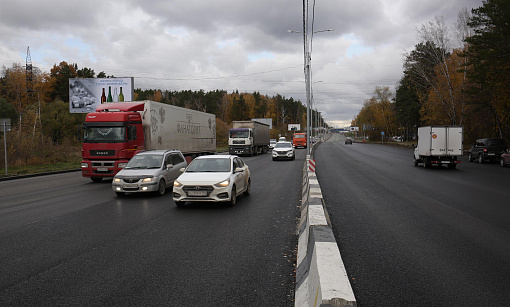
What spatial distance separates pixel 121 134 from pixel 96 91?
71.5 ft

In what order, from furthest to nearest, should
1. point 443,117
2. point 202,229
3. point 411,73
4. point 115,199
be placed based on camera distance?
1. point 411,73
2. point 443,117
3. point 115,199
4. point 202,229

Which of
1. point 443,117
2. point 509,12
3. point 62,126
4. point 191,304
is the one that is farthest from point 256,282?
point 62,126

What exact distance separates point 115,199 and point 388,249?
8662 millimetres

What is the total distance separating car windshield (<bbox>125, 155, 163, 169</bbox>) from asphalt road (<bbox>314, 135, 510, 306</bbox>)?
5.83 meters

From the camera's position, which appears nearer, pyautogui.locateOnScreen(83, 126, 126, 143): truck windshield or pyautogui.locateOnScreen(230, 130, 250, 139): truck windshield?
pyautogui.locateOnScreen(83, 126, 126, 143): truck windshield

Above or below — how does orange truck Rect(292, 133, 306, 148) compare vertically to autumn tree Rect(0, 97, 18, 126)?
below

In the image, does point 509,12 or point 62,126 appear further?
point 62,126

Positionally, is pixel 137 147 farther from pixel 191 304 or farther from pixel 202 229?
pixel 191 304

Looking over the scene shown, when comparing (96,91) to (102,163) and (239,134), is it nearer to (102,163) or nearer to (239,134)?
(239,134)

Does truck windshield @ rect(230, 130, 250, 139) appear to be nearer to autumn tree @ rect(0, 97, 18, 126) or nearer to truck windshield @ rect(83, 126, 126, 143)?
truck windshield @ rect(83, 126, 126, 143)

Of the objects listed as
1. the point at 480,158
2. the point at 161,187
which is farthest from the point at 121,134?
the point at 480,158

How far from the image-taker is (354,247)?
21.0 feet

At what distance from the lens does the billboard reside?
36344 mm

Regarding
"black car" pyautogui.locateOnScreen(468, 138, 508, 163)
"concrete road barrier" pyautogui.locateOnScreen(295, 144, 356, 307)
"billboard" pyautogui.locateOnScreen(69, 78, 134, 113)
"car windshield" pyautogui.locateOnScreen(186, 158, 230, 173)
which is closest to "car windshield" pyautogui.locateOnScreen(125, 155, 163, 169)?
"car windshield" pyautogui.locateOnScreen(186, 158, 230, 173)
